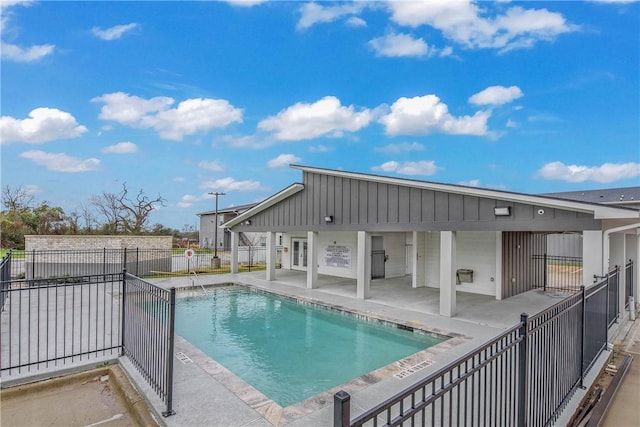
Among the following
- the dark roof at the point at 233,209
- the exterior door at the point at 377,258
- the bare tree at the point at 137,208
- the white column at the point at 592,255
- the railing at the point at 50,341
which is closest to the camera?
the railing at the point at 50,341

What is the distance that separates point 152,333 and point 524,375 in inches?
169

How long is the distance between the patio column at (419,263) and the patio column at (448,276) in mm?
3873

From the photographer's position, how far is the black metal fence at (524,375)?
2105mm

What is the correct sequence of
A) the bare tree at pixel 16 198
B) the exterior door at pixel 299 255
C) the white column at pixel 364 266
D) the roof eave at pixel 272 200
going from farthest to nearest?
1. the bare tree at pixel 16 198
2. the exterior door at pixel 299 255
3. the roof eave at pixel 272 200
4. the white column at pixel 364 266

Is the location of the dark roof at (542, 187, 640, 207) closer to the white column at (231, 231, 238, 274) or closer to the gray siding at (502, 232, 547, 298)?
the gray siding at (502, 232, 547, 298)

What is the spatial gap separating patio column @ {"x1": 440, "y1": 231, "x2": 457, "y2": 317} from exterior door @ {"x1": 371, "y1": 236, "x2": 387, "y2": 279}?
18.2ft

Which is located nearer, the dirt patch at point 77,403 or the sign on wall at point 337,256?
the dirt patch at point 77,403

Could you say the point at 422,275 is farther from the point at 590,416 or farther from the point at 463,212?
the point at 590,416

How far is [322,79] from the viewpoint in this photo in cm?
1819

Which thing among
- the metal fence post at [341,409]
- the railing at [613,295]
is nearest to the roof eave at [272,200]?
the railing at [613,295]

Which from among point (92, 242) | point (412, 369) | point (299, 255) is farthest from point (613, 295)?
point (92, 242)

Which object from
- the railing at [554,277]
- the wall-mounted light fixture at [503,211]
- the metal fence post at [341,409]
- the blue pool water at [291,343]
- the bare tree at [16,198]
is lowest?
the blue pool water at [291,343]

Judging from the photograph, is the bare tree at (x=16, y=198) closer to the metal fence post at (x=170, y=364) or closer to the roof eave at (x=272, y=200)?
the roof eave at (x=272, y=200)

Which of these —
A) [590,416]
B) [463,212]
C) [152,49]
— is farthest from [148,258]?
[590,416]
